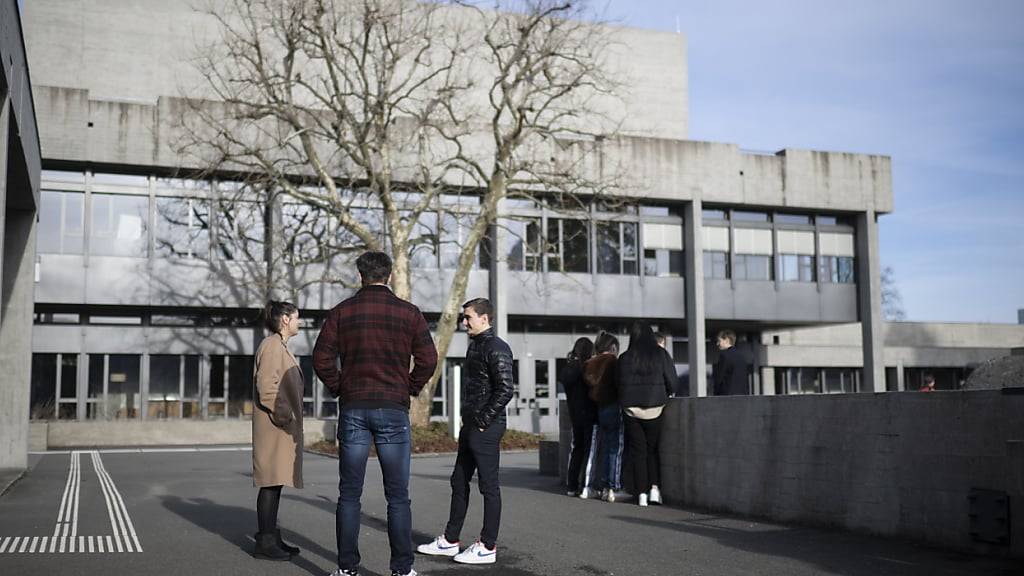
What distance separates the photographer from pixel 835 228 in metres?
40.5

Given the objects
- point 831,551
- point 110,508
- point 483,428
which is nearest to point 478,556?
point 483,428

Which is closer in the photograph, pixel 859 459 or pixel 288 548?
pixel 288 548

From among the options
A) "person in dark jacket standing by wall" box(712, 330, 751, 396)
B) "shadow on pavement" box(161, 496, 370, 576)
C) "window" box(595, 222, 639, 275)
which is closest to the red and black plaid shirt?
"shadow on pavement" box(161, 496, 370, 576)

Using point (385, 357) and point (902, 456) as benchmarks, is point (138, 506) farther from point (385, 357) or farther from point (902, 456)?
point (902, 456)

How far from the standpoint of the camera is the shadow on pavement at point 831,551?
7340mm

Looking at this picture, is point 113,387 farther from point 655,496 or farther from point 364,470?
point 364,470

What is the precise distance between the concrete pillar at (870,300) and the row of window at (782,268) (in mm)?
540

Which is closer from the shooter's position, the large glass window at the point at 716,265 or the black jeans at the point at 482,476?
the black jeans at the point at 482,476

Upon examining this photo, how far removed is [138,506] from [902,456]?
7769 mm

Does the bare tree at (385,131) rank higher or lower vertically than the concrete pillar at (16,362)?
higher

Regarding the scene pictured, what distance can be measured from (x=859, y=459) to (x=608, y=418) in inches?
143

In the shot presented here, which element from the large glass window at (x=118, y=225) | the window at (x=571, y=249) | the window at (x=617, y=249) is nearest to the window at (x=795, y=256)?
the window at (x=617, y=249)

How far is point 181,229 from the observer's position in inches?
1297

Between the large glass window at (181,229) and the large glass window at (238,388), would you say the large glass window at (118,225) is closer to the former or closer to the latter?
the large glass window at (181,229)
